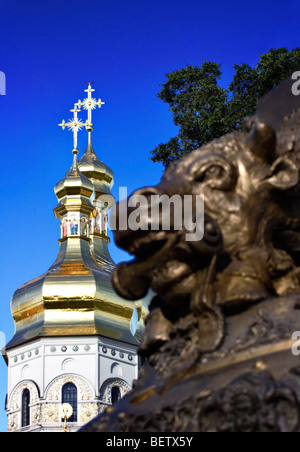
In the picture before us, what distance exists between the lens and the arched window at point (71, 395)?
124 ft

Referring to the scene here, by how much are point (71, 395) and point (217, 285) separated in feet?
120

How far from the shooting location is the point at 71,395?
125ft

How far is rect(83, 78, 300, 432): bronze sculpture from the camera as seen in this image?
82.7 inches

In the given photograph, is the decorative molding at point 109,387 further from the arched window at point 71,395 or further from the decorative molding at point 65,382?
the arched window at point 71,395

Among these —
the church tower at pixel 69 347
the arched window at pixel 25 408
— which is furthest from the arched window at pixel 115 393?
the arched window at pixel 25 408

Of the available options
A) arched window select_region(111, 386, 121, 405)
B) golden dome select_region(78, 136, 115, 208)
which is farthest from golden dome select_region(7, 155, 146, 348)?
golden dome select_region(78, 136, 115, 208)

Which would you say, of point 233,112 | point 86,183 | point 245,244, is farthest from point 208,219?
point 86,183

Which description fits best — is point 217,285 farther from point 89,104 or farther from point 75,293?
point 89,104

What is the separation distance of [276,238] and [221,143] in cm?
29

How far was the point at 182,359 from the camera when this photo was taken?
2264 mm

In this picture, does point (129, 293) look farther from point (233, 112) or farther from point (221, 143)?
point (233, 112)

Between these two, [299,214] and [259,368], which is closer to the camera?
[259,368]

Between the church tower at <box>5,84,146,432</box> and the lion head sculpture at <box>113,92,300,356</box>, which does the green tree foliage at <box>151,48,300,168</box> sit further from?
the church tower at <box>5,84,146,432</box>

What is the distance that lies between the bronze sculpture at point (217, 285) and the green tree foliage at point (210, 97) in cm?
1125
